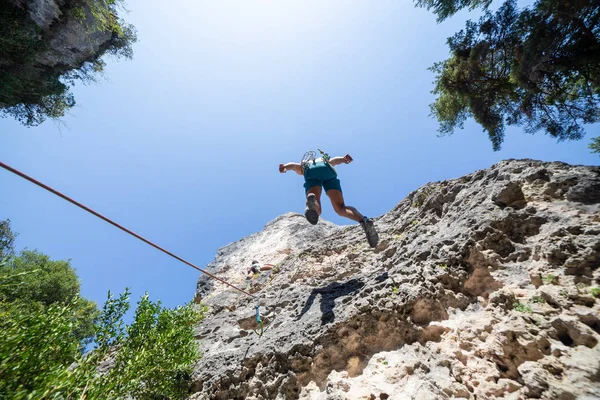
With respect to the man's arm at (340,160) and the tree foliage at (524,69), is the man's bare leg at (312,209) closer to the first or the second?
the man's arm at (340,160)

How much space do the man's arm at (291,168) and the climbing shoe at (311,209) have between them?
1.39m

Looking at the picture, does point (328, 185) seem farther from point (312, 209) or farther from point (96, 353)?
point (96, 353)

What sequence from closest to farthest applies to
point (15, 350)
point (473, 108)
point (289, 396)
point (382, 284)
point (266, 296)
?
point (15, 350)
point (289, 396)
point (382, 284)
point (266, 296)
point (473, 108)

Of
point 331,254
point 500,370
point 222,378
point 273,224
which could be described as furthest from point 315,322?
point 273,224

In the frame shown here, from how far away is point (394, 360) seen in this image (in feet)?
12.0

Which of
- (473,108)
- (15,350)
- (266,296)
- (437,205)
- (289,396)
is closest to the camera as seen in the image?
(15,350)

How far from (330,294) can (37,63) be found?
1629 centimetres

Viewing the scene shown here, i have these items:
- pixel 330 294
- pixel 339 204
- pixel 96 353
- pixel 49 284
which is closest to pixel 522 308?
pixel 330 294

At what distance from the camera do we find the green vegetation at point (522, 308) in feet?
10.2

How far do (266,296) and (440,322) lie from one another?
15.9 feet

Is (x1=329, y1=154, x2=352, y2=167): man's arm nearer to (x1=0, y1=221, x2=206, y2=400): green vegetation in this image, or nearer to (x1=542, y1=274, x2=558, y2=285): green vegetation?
(x1=542, y1=274, x2=558, y2=285): green vegetation

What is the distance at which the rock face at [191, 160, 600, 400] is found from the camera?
2816 millimetres

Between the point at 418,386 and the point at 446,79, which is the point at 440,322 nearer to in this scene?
the point at 418,386

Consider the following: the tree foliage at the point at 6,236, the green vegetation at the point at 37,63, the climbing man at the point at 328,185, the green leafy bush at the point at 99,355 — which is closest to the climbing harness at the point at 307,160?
the climbing man at the point at 328,185
